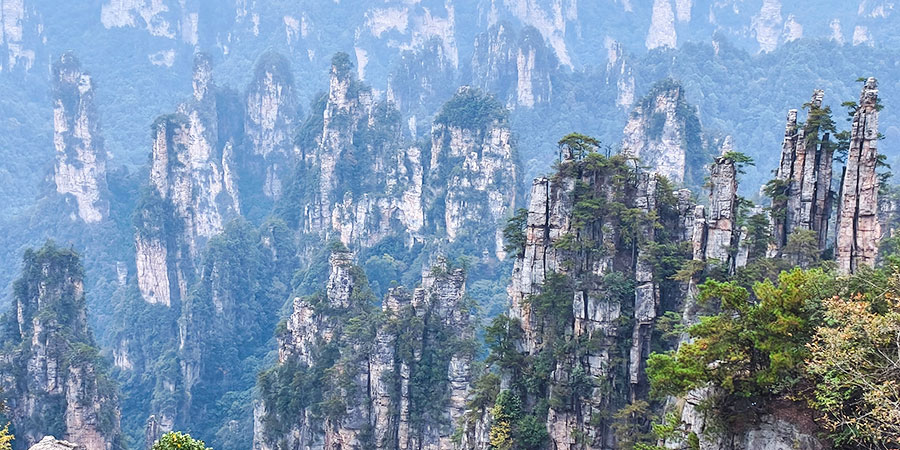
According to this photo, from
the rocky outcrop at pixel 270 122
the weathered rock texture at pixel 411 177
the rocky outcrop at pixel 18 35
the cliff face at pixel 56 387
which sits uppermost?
the rocky outcrop at pixel 18 35

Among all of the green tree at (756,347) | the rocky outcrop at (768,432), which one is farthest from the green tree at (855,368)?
the green tree at (756,347)

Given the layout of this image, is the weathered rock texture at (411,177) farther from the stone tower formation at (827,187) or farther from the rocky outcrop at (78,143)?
the stone tower formation at (827,187)

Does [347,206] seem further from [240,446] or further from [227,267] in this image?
[240,446]

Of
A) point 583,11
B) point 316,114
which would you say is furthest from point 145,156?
point 583,11

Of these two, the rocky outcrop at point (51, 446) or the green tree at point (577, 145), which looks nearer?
the rocky outcrop at point (51, 446)

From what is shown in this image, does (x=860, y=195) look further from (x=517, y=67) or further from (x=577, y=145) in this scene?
(x=517, y=67)

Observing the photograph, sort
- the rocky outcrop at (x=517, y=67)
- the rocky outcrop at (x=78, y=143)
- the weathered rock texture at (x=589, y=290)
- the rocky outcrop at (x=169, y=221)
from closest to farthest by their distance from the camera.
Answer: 1. the weathered rock texture at (x=589, y=290)
2. the rocky outcrop at (x=169, y=221)
3. the rocky outcrop at (x=78, y=143)
4. the rocky outcrop at (x=517, y=67)

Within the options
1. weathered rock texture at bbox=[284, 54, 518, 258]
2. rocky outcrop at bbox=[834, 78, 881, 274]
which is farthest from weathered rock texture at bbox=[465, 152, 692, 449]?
weathered rock texture at bbox=[284, 54, 518, 258]
